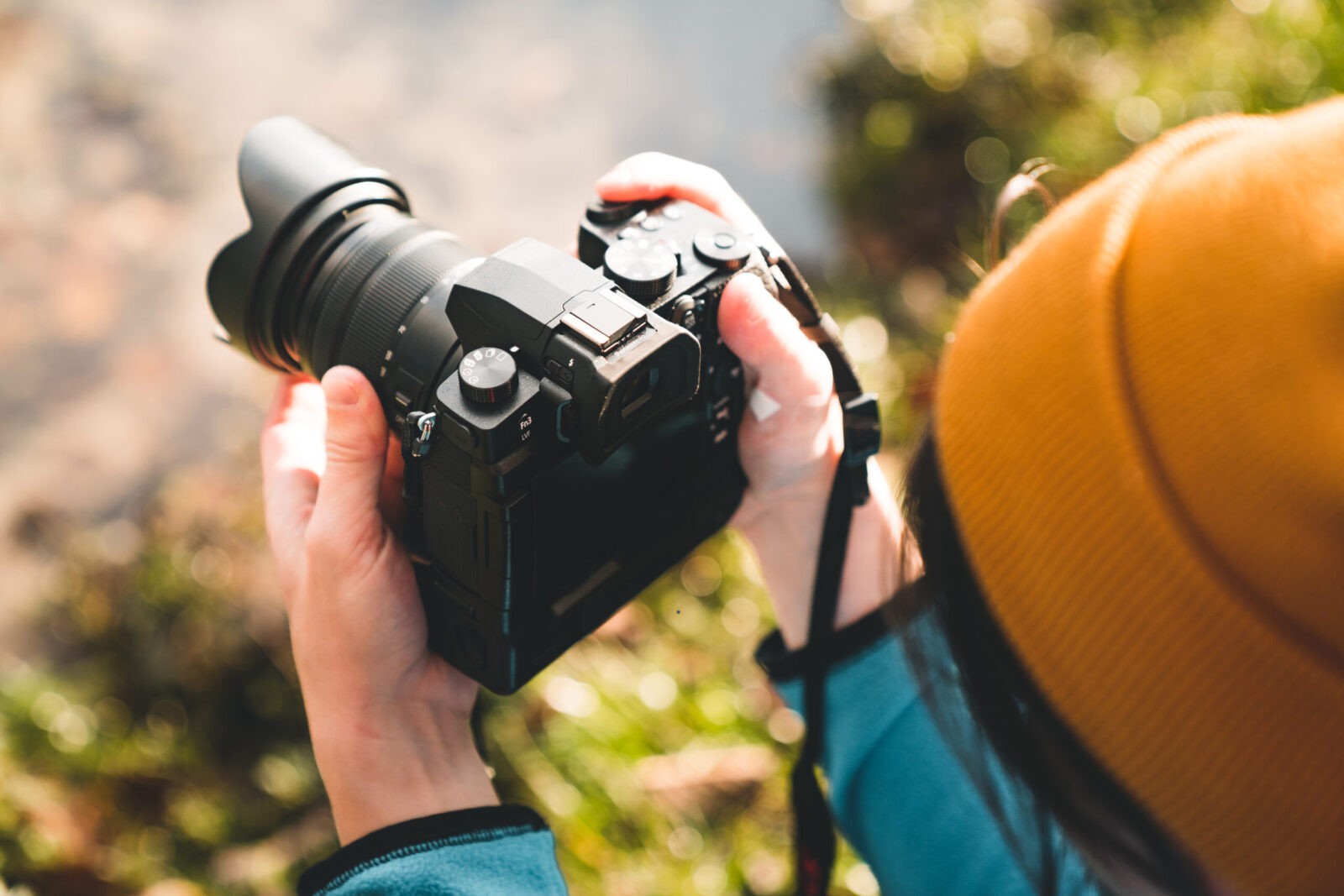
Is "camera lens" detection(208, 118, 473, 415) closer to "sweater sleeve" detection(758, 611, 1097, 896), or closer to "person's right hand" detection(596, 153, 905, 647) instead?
"person's right hand" detection(596, 153, 905, 647)

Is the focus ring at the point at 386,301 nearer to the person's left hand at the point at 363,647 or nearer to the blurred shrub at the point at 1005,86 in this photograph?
the person's left hand at the point at 363,647

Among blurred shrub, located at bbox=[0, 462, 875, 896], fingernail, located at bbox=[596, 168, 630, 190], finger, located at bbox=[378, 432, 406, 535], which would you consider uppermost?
fingernail, located at bbox=[596, 168, 630, 190]

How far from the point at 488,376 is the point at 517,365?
0.13 ft

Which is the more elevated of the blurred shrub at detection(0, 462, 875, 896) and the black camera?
the black camera

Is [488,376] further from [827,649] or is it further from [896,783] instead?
[896,783]

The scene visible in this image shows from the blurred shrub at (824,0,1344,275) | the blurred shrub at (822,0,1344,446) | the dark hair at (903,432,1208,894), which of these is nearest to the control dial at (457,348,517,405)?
the dark hair at (903,432,1208,894)

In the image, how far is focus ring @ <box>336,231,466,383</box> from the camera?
3.37ft

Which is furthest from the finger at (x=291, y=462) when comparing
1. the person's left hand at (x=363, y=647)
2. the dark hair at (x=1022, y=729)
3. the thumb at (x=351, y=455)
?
the dark hair at (x=1022, y=729)

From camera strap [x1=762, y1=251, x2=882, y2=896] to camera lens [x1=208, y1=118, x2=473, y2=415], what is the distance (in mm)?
408

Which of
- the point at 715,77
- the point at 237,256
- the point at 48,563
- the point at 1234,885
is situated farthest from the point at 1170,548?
the point at 715,77

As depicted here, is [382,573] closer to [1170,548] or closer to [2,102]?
[1170,548]

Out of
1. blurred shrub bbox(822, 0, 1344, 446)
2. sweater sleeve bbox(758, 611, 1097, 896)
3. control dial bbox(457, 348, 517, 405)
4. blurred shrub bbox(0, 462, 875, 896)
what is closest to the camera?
control dial bbox(457, 348, 517, 405)

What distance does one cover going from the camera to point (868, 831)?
1.15 meters

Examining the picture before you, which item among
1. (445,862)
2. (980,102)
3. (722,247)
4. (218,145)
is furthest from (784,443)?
(218,145)
